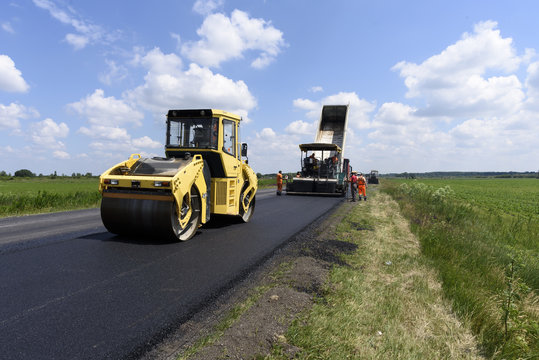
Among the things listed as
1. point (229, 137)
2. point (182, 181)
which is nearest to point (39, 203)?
point (229, 137)

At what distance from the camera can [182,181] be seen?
19.3 ft

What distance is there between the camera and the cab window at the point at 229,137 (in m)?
7.38

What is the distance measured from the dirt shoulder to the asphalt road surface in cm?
31

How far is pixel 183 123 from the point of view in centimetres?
732

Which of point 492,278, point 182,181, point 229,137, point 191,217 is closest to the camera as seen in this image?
point 492,278

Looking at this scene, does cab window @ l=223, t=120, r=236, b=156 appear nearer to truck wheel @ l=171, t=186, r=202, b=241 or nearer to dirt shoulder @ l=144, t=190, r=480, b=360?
truck wheel @ l=171, t=186, r=202, b=241

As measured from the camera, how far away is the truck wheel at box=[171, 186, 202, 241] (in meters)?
6.09

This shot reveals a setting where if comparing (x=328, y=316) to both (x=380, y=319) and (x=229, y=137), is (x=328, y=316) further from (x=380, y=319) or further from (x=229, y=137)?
(x=229, y=137)

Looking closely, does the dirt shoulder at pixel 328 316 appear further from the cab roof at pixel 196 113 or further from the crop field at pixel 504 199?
the crop field at pixel 504 199

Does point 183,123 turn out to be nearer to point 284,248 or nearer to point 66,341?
point 284,248

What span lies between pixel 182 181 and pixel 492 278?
5.49 m

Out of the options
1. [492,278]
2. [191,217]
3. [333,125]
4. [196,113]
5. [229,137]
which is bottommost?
[492,278]

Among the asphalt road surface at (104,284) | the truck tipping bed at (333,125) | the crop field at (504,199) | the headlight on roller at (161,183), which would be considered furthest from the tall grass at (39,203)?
the crop field at (504,199)

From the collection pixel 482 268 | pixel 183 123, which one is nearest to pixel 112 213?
pixel 183 123
